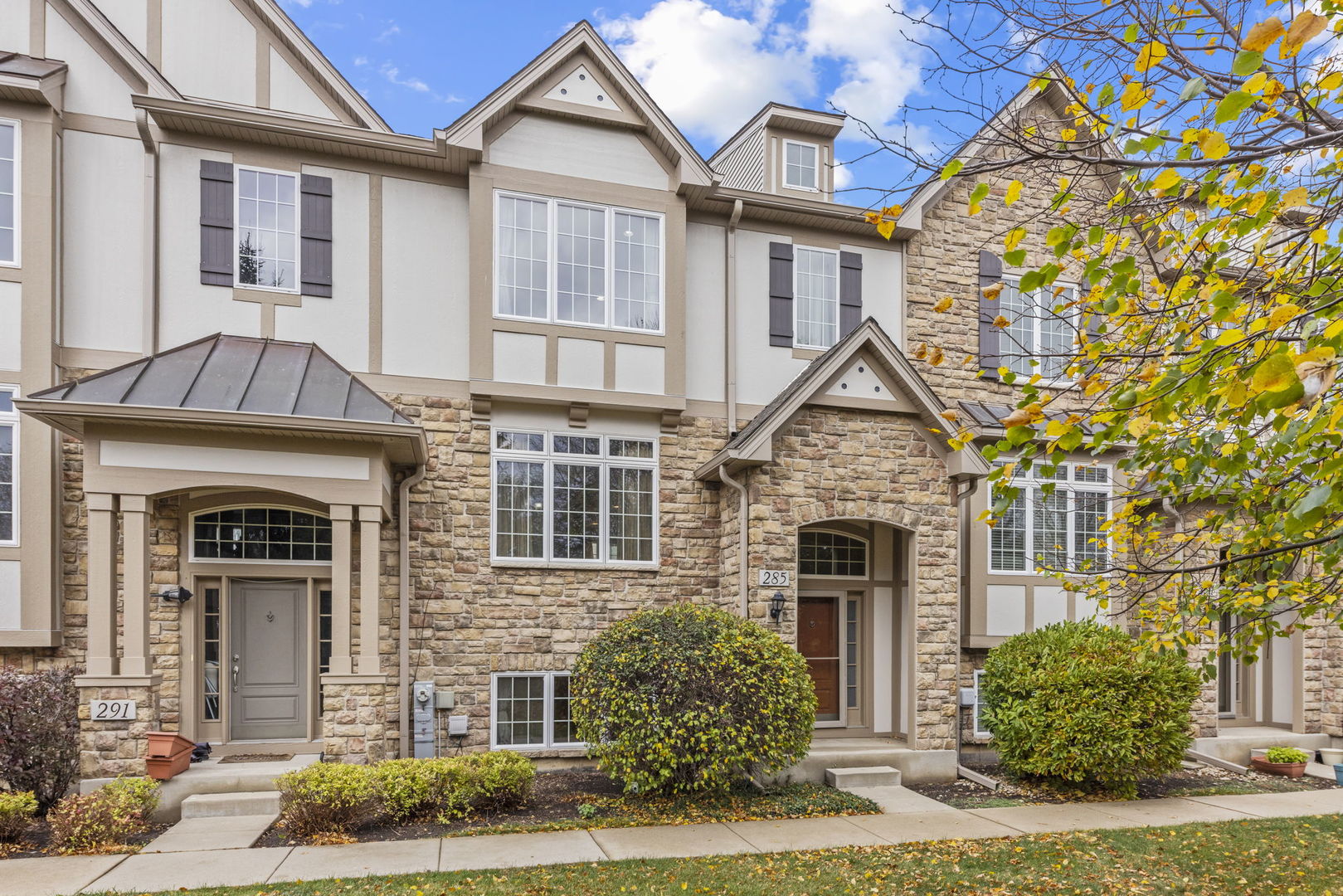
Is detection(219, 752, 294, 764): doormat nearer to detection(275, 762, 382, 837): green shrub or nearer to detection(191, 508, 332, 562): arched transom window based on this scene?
detection(275, 762, 382, 837): green shrub

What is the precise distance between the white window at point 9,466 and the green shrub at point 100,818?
9.28 feet

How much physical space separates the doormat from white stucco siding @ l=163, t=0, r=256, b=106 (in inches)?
285

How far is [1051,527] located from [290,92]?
11.3 m

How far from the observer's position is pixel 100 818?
700 cm

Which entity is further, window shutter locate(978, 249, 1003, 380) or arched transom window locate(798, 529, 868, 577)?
window shutter locate(978, 249, 1003, 380)

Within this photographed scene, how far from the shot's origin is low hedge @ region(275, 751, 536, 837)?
7.32 meters

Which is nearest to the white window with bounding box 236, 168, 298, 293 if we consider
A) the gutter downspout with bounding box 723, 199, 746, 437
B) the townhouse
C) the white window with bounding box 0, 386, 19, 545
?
the townhouse

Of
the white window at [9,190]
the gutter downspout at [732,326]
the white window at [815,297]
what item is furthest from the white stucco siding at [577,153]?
the white window at [9,190]

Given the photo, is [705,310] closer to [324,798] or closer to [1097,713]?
[1097,713]

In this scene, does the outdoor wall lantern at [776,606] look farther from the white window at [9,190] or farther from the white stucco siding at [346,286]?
the white window at [9,190]

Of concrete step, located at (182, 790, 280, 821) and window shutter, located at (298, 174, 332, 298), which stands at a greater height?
window shutter, located at (298, 174, 332, 298)

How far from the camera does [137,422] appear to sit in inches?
313

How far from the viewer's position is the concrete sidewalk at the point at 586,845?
6.30 meters

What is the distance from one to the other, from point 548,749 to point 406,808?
245 centimetres
